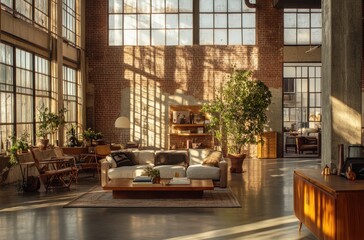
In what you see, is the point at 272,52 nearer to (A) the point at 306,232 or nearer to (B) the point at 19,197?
(B) the point at 19,197

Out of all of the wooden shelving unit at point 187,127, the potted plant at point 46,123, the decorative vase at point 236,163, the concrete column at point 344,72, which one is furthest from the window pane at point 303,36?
the concrete column at point 344,72

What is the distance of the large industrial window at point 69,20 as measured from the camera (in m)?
17.2

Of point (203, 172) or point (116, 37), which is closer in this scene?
point (203, 172)

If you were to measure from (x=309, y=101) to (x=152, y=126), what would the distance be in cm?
784

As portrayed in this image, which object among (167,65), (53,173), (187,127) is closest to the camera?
(53,173)

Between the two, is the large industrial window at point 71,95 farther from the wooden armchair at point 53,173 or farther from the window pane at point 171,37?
the wooden armchair at point 53,173

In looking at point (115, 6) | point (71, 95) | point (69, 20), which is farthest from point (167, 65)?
point (69, 20)

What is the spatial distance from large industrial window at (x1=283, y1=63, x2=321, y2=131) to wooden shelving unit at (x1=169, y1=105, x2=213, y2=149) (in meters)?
5.68

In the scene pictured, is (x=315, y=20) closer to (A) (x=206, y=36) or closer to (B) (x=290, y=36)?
(B) (x=290, y=36)

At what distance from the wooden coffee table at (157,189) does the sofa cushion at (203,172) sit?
1.22 m

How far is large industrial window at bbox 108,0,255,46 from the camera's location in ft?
65.1

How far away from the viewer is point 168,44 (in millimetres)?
19812

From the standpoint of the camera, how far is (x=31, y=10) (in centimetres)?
1399

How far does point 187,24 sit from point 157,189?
36.9ft
